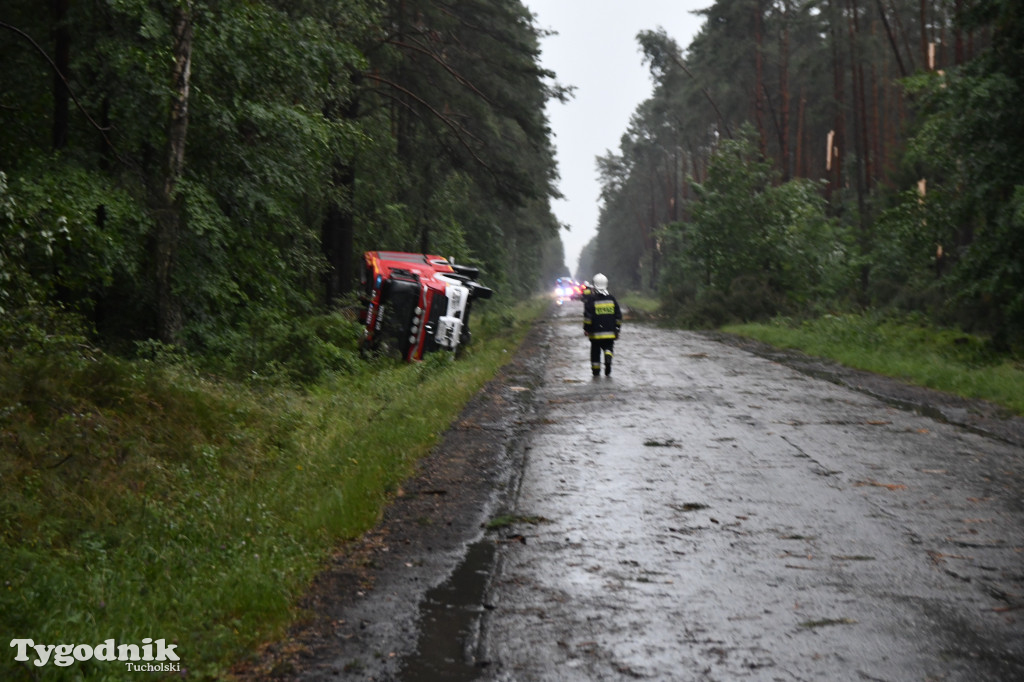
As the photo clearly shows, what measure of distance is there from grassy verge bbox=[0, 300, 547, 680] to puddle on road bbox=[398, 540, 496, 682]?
818 mm

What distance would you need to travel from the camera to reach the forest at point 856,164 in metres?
19.3

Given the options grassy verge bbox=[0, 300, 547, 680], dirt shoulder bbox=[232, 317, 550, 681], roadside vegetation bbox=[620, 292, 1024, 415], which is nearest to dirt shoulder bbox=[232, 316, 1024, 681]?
dirt shoulder bbox=[232, 317, 550, 681]

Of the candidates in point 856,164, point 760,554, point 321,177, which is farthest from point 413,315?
point 856,164

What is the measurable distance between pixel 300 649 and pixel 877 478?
6.25 m

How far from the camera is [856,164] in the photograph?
41812mm

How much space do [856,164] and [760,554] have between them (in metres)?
38.6

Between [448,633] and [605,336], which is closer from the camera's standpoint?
[448,633]

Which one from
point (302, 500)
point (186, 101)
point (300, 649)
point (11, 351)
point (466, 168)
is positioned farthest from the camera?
point (466, 168)

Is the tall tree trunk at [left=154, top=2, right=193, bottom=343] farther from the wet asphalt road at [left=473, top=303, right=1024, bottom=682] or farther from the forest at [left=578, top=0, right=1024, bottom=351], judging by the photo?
the forest at [left=578, top=0, right=1024, bottom=351]

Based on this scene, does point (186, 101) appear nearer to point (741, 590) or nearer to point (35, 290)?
point (35, 290)

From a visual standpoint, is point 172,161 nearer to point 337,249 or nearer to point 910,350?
point 337,249

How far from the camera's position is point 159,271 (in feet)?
45.2

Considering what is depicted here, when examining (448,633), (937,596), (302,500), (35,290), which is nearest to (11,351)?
(35,290)

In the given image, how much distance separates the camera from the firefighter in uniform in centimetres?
1805
